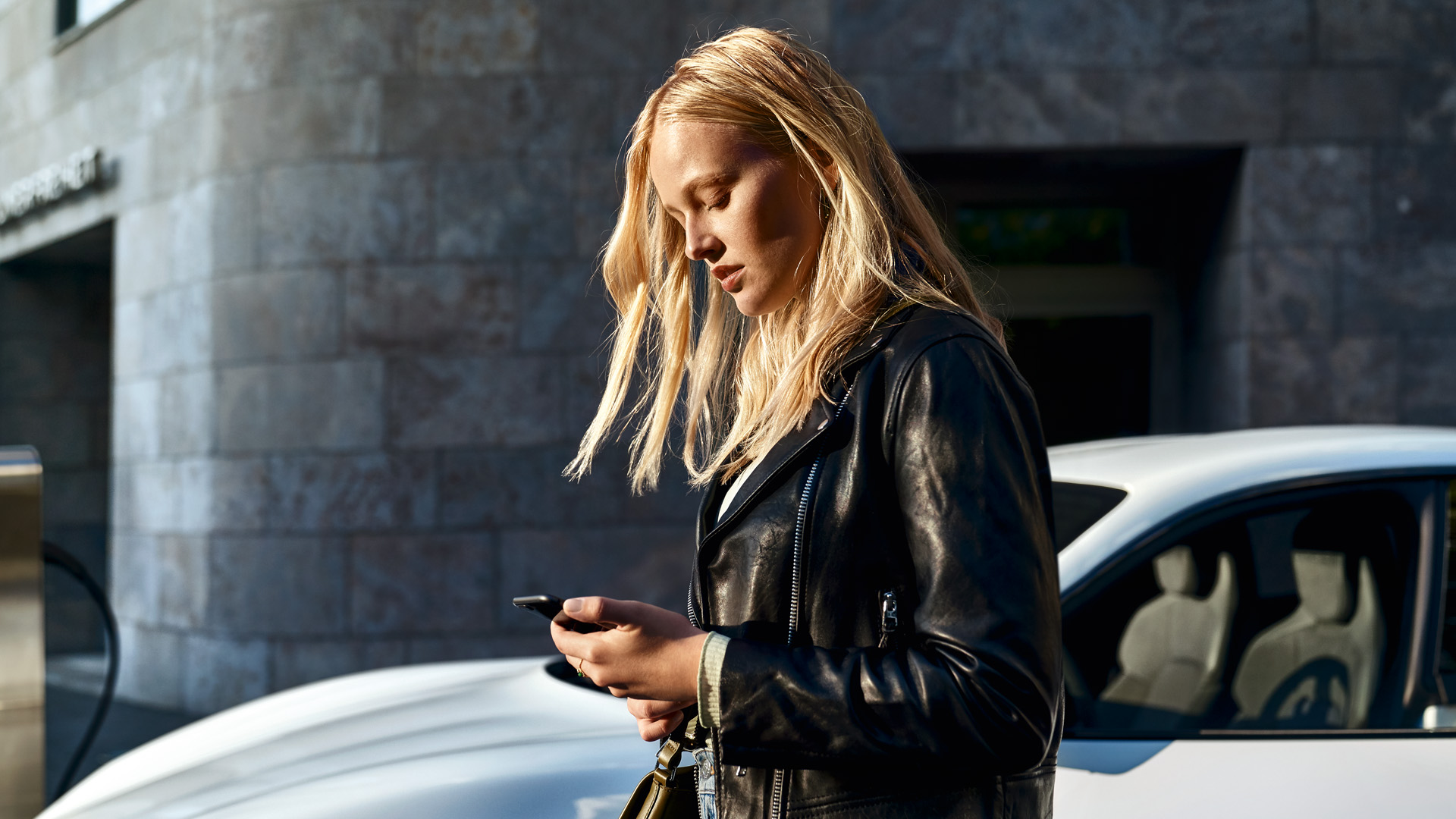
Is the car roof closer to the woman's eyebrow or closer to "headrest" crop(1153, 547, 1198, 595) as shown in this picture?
"headrest" crop(1153, 547, 1198, 595)

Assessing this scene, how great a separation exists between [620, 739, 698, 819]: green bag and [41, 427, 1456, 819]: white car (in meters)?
0.50

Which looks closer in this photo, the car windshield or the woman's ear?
the woman's ear

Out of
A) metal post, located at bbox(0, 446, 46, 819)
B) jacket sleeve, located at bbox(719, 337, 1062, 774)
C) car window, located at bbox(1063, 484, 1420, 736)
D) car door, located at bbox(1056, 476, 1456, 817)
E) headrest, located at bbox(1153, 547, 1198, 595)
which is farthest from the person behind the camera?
metal post, located at bbox(0, 446, 46, 819)

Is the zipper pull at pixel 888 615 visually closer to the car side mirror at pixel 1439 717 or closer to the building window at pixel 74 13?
the car side mirror at pixel 1439 717

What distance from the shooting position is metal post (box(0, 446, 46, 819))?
294cm

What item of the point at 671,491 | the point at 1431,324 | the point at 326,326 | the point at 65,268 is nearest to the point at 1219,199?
the point at 1431,324

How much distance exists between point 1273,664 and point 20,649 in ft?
10.3

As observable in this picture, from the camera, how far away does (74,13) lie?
8297 mm

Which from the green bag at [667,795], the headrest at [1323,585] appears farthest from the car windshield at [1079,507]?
the green bag at [667,795]

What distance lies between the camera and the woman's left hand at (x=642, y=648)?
110cm

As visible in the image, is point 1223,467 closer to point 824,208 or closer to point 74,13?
point 824,208

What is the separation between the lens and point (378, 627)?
602cm

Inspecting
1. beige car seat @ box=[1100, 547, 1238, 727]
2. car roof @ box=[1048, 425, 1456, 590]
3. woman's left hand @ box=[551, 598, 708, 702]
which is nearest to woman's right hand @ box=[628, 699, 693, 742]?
woman's left hand @ box=[551, 598, 708, 702]

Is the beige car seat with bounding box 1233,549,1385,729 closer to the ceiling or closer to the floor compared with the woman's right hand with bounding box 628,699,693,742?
closer to the floor
